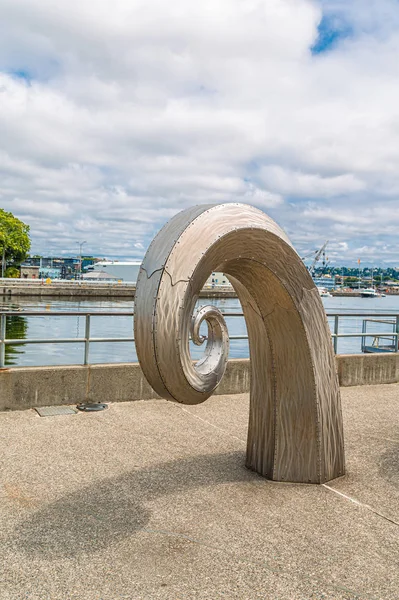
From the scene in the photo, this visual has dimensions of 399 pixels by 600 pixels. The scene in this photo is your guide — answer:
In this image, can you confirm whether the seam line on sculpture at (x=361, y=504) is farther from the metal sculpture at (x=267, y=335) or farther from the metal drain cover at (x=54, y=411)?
the metal drain cover at (x=54, y=411)

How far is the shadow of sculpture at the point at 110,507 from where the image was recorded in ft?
15.1

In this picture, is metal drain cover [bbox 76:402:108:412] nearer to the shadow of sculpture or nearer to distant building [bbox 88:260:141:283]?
the shadow of sculpture

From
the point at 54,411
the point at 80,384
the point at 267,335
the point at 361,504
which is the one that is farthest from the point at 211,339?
the point at 80,384

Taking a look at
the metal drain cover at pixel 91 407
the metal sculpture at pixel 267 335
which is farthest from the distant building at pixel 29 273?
the metal sculpture at pixel 267 335

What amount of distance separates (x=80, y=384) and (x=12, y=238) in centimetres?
8283

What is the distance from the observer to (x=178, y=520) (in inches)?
202

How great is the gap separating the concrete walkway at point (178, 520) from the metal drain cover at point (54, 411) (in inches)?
19.2

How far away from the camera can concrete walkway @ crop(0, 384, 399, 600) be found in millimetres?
4066

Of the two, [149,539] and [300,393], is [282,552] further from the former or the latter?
[300,393]

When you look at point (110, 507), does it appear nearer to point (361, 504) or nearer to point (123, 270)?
point (361, 504)

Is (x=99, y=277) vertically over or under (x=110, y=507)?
over

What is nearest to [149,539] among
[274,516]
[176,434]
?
[274,516]

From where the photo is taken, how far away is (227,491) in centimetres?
591

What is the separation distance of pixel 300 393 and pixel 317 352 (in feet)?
1.61
